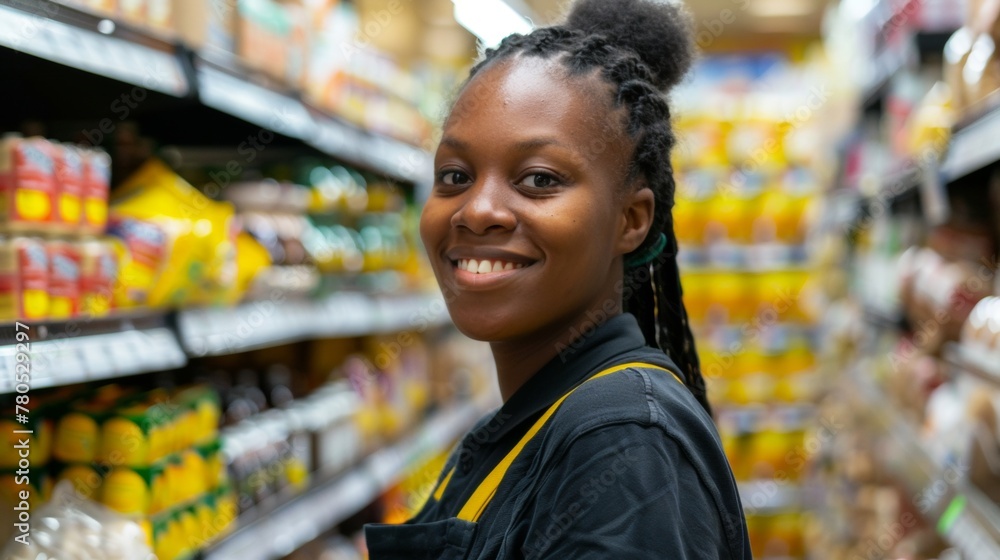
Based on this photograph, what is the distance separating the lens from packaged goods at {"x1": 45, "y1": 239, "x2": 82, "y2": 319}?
1.37m

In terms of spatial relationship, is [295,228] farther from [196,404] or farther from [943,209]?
[943,209]

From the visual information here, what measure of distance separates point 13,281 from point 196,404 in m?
0.58

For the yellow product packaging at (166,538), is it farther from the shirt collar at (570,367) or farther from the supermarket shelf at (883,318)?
the supermarket shelf at (883,318)

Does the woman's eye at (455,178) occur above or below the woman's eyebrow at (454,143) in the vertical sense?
below

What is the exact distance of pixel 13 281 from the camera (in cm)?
129

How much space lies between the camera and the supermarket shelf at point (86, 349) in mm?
1235

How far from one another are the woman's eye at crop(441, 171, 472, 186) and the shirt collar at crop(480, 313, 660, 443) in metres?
0.23

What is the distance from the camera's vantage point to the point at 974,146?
2.13m

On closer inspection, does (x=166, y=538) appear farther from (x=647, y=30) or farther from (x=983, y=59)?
(x=983, y=59)

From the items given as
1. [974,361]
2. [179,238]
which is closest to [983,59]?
[974,361]

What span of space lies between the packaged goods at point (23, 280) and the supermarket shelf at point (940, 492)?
1.62 m

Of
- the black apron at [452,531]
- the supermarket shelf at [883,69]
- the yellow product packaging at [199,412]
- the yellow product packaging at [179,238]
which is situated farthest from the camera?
the supermarket shelf at [883,69]

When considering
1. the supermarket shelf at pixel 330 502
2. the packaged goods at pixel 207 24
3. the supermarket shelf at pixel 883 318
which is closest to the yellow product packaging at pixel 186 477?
the supermarket shelf at pixel 330 502

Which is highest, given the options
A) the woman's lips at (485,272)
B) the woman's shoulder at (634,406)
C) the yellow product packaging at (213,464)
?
the woman's lips at (485,272)
